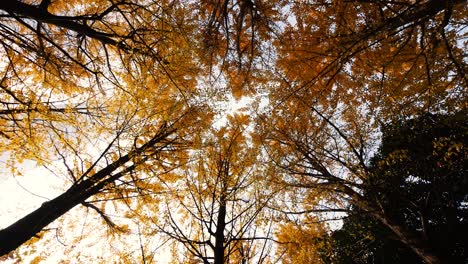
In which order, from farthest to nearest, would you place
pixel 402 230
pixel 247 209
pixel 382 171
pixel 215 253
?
1. pixel 382 171
2. pixel 402 230
3. pixel 247 209
4. pixel 215 253

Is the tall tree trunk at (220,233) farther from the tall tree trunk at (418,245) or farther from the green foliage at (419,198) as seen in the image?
the green foliage at (419,198)

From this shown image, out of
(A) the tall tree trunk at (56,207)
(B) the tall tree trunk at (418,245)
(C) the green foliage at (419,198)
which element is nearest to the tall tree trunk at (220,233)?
(A) the tall tree trunk at (56,207)

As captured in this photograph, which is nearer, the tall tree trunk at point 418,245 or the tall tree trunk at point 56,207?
the tall tree trunk at point 56,207

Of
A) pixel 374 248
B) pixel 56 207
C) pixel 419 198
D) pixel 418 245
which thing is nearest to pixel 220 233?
pixel 56 207

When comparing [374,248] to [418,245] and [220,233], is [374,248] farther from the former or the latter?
[220,233]

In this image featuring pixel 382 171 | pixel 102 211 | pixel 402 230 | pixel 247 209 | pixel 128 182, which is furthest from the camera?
pixel 382 171

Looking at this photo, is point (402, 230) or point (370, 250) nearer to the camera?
point (402, 230)

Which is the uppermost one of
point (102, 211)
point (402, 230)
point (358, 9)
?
point (358, 9)

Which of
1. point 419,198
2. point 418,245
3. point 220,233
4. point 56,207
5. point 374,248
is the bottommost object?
point 418,245

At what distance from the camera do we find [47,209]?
443cm

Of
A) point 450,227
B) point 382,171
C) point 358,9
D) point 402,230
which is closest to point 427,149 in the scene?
point 382,171

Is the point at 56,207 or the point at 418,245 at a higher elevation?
the point at 56,207

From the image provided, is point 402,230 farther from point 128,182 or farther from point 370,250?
point 128,182

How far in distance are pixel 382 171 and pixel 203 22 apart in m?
6.49
